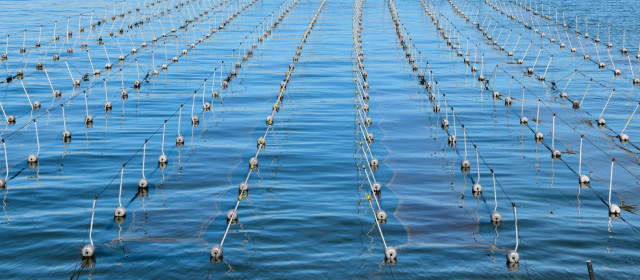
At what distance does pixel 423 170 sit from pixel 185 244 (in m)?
19.3

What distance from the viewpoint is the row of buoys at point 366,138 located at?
41.5 m

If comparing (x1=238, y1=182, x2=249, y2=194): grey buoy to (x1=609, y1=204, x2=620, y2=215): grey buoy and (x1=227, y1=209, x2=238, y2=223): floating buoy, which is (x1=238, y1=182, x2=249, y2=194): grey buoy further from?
(x1=609, y1=204, x2=620, y2=215): grey buoy

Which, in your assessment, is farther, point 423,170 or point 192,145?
point 192,145

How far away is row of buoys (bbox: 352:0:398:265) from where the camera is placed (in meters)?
41.5

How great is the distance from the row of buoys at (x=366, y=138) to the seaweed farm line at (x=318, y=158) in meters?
0.24

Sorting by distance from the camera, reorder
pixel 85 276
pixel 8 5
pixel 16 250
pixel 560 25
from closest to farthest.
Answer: pixel 85 276 → pixel 16 250 → pixel 560 25 → pixel 8 5

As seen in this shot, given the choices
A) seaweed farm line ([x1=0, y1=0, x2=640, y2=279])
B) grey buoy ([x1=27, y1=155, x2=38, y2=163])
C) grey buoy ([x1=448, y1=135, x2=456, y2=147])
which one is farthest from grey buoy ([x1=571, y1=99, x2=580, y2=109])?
grey buoy ([x1=27, y1=155, x2=38, y2=163])

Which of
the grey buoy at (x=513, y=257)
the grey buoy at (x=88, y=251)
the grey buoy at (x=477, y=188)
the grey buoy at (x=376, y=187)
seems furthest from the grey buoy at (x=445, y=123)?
the grey buoy at (x=88, y=251)

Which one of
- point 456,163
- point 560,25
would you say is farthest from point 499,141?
point 560,25

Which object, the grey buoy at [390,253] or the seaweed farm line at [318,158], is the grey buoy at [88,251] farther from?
the grey buoy at [390,253]

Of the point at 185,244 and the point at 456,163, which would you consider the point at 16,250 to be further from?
the point at 456,163

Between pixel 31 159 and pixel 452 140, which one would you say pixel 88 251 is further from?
pixel 452 140

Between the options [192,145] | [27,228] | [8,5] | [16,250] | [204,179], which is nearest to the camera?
[16,250]

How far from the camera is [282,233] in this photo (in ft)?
147
